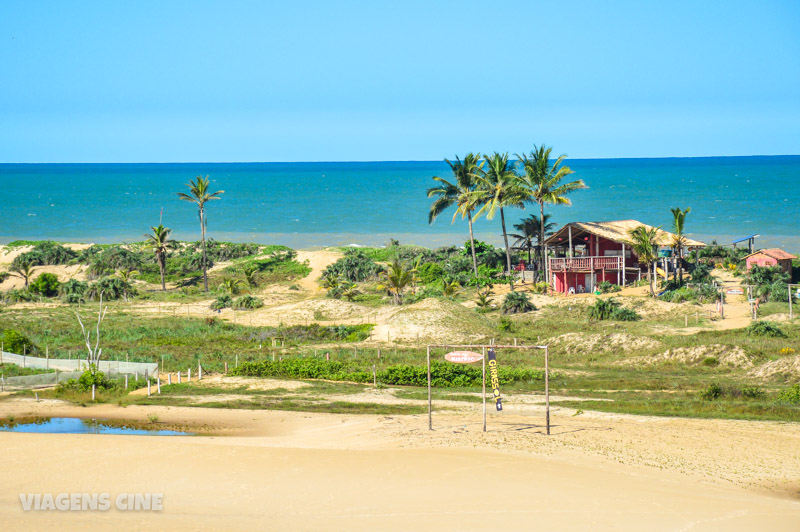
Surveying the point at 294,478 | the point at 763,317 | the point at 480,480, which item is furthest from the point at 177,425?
the point at 763,317

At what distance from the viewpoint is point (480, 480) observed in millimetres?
17531

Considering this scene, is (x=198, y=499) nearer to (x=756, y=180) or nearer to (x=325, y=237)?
(x=325, y=237)

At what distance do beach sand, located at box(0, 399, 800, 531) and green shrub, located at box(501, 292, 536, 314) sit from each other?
2065 centimetres

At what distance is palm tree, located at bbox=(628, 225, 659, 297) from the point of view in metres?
46.1

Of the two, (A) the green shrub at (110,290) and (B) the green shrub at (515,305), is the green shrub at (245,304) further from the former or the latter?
(B) the green shrub at (515,305)

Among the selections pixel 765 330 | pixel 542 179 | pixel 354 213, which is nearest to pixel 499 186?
pixel 542 179

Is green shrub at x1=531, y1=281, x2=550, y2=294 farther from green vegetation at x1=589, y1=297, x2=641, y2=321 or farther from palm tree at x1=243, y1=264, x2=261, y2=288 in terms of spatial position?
palm tree at x1=243, y1=264, x2=261, y2=288

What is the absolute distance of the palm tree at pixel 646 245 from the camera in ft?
151

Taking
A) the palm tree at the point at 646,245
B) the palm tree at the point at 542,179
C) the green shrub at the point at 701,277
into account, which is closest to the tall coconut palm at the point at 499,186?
the palm tree at the point at 542,179

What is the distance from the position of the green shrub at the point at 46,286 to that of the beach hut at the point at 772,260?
4605 cm

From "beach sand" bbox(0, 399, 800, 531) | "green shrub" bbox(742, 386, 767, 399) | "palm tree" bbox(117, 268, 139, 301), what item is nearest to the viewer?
"beach sand" bbox(0, 399, 800, 531)

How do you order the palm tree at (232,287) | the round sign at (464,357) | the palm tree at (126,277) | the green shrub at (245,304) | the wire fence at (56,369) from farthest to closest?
the palm tree at (126,277) < the palm tree at (232,287) < the green shrub at (245,304) < the wire fence at (56,369) < the round sign at (464,357)

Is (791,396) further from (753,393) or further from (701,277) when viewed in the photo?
(701,277)

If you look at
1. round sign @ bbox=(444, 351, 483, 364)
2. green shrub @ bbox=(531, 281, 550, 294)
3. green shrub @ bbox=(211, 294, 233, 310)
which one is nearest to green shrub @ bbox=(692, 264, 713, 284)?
green shrub @ bbox=(531, 281, 550, 294)
